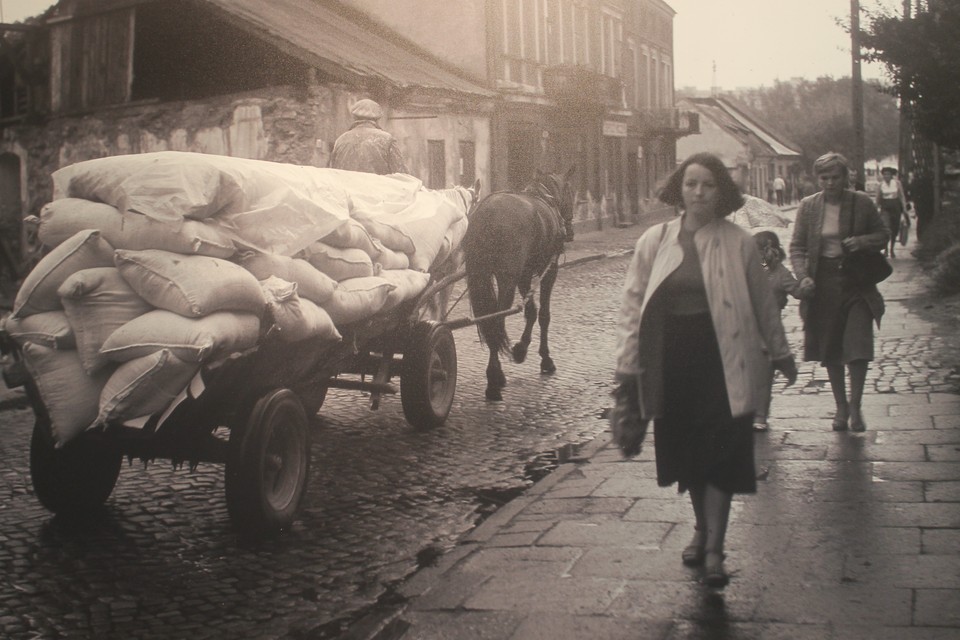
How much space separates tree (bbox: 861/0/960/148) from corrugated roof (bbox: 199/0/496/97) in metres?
8.64

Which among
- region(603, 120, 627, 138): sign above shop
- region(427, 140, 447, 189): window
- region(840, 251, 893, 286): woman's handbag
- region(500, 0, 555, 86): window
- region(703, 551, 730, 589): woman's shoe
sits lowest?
region(703, 551, 730, 589): woman's shoe

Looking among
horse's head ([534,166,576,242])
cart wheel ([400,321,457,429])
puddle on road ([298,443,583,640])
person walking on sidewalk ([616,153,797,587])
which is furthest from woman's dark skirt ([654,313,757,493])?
horse's head ([534,166,576,242])

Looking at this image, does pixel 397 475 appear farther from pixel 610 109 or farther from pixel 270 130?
pixel 610 109

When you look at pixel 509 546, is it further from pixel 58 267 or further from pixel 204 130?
pixel 204 130

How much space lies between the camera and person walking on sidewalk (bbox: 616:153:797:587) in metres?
4.51

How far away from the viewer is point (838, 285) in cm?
729

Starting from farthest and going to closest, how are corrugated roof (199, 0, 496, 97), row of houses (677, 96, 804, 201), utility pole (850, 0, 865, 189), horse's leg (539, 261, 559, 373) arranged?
row of houses (677, 96, 804, 201)
utility pole (850, 0, 865, 189)
corrugated roof (199, 0, 496, 97)
horse's leg (539, 261, 559, 373)

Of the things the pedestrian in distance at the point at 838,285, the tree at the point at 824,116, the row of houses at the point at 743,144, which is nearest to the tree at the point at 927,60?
the pedestrian in distance at the point at 838,285

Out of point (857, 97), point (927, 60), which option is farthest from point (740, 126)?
point (927, 60)

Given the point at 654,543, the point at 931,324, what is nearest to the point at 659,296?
the point at 654,543

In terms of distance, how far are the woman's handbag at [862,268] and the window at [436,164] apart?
18277 millimetres

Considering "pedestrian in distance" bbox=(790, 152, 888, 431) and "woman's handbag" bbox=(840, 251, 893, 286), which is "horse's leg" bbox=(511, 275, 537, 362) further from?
"woman's handbag" bbox=(840, 251, 893, 286)

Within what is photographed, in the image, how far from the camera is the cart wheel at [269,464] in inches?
201

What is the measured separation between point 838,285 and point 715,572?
3385mm
